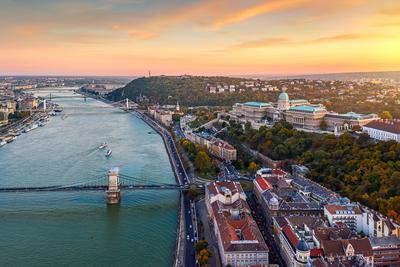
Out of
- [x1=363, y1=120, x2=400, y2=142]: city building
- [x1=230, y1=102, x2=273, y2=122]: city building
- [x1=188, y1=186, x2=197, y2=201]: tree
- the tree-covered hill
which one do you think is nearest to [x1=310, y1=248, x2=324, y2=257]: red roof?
[x1=188, y1=186, x2=197, y2=201]: tree

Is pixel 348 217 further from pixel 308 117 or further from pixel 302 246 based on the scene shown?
pixel 308 117

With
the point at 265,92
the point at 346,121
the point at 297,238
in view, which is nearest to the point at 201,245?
the point at 297,238

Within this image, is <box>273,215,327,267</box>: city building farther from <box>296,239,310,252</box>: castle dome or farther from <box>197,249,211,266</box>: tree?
<box>197,249,211,266</box>: tree

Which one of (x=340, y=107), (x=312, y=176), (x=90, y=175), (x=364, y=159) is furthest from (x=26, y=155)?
(x=340, y=107)

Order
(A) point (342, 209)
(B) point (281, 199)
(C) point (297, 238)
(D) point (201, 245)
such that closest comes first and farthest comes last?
1. (C) point (297, 238)
2. (D) point (201, 245)
3. (A) point (342, 209)
4. (B) point (281, 199)

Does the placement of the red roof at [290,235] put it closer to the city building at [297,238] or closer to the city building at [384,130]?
A: the city building at [297,238]

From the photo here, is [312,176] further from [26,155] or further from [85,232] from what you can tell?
[26,155]
